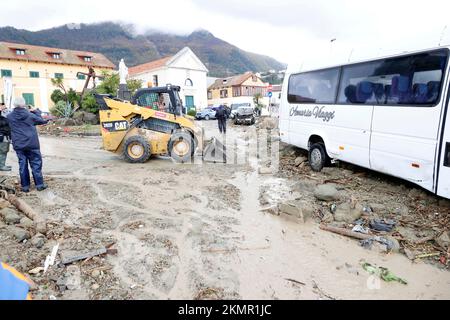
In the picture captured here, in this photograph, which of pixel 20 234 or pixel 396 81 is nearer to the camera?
pixel 20 234

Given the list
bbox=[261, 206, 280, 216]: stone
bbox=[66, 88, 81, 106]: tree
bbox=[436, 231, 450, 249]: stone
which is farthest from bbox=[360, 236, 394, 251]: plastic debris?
bbox=[66, 88, 81, 106]: tree

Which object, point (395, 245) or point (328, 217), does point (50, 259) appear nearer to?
point (328, 217)

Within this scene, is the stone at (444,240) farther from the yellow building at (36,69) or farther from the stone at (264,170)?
the yellow building at (36,69)

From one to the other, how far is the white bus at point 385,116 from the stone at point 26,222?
6025mm

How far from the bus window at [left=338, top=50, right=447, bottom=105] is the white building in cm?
3200

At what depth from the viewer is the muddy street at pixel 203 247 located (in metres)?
3.29

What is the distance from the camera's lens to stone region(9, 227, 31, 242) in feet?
13.4

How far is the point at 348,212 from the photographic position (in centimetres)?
505

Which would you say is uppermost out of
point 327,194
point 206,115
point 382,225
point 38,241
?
point 206,115

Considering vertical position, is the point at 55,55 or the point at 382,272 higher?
the point at 55,55

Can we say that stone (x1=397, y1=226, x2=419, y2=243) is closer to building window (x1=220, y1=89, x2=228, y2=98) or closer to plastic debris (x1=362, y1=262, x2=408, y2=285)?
plastic debris (x1=362, y1=262, x2=408, y2=285)

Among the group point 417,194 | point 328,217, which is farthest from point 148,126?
point 417,194

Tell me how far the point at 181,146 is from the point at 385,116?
18.2ft
